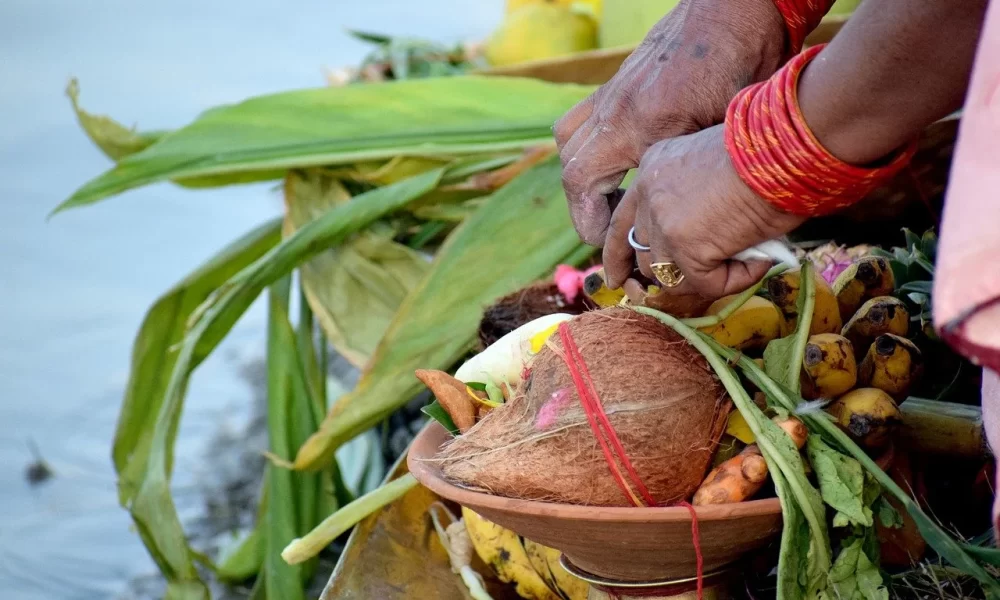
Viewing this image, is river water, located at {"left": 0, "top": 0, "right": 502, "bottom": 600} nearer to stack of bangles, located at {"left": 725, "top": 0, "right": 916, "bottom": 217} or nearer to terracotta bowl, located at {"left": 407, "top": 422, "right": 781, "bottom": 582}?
terracotta bowl, located at {"left": 407, "top": 422, "right": 781, "bottom": 582}

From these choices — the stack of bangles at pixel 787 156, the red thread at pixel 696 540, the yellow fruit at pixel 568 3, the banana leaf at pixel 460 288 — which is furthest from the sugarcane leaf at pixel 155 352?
the yellow fruit at pixel 568 3

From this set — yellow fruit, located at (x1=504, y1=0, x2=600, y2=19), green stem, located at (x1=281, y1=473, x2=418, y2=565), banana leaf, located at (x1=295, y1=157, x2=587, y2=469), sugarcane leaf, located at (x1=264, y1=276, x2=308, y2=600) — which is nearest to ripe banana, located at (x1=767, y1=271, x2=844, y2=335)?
green stem, located at (x1=281, y1=473, x2=418, y2=565)

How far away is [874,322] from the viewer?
90cm

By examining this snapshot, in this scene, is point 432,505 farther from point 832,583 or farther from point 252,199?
→ point 252,199

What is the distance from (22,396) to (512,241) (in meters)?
1.63

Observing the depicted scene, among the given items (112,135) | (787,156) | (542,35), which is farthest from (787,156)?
(542,35)

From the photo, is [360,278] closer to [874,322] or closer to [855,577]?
[874,322]

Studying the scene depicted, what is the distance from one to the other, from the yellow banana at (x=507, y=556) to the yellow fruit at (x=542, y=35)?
64.4 inches

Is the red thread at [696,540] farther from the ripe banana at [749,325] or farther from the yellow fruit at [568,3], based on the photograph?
the yellow fruit at [568,3]

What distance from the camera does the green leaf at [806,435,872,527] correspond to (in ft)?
2.35

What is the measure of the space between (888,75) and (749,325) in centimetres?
31

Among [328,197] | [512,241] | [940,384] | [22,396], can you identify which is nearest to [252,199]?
[22,396]

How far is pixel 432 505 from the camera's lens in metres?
1.20

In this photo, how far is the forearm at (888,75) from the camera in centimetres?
61
